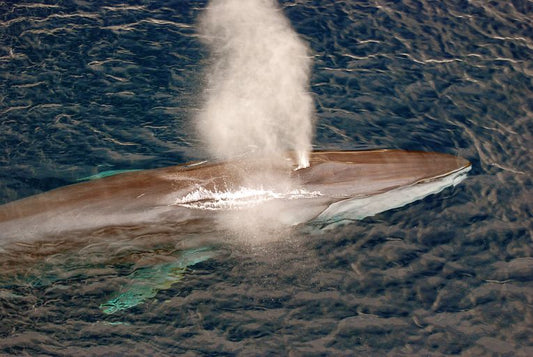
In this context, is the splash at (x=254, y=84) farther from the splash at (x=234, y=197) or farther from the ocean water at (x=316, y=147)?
the splash at (x=234, y=197)

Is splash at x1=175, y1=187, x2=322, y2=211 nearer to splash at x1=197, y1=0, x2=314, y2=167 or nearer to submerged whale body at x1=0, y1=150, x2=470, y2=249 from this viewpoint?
submerged whale body at x1=0, y1=150, x2=470, y2=249

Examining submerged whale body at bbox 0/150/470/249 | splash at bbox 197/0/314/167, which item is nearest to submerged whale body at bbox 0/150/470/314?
submerged whale body at bbox 0/150/470/249

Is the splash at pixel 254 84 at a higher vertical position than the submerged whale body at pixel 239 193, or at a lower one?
higher

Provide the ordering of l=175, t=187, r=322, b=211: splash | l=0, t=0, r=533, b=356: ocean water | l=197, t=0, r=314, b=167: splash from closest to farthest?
l=0, t=0, r=533, b=356: ocean water
l=175, t=187, r=322, b=211: splash
l=197, t=0, r=314, b=167: splash

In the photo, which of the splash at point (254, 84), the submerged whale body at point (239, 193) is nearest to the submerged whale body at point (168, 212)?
the submerged whale body at point (239, 193)

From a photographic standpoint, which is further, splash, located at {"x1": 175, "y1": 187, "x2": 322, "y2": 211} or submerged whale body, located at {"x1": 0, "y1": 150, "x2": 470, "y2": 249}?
splash, located at {"x1": 175, "y1": 187, "x2": 322, "y2": 211}

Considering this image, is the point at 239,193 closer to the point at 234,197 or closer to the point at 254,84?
the point at 234,197
